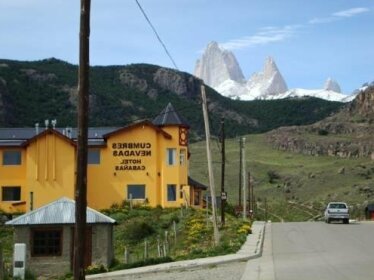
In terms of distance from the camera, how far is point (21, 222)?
33.6 meters

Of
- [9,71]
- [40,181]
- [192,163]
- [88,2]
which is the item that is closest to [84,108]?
[88,2]

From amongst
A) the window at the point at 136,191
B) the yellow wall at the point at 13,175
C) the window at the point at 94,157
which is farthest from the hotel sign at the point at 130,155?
the yellow wall at the point at 13,175

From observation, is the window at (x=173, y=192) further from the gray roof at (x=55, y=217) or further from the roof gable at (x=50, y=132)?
the gray roof at (x=55, y=217)

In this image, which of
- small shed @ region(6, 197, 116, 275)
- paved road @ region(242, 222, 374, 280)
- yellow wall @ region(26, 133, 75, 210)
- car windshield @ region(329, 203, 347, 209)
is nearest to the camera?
paved road @ region(242, 222, 374, 280)

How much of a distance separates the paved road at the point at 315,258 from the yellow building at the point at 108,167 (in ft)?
56.6

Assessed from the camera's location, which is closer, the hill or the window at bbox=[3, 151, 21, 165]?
the window at bbox=[3, 151, 21, 165]

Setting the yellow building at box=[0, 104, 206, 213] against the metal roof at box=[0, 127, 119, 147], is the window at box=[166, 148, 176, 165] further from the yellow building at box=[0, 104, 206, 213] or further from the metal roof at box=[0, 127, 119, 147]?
the metal roof at box=[0, 127, 119, 147]

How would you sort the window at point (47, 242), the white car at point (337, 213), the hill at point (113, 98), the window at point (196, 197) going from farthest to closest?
the hill at point (113, 98) → the window at point (196, 197) → the white car at point (337, 213) → the window at point (47, 242)

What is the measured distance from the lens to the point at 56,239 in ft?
111

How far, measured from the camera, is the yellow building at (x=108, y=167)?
5578 cm

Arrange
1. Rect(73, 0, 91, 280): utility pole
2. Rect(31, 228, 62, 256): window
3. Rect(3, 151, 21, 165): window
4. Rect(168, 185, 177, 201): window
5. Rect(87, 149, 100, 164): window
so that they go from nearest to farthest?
Rect(73, 0, 91, 280): utility pole → Rect(31, 228, 62, 256): window → Rect(168, 185, 177, 201): window → Rect(3, 151, 21, 165): window → Rect(87, 149, 100, 164): window

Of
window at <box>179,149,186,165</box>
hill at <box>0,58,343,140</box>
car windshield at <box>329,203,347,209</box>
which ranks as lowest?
car windshield at <box>329,203,347,209</box>

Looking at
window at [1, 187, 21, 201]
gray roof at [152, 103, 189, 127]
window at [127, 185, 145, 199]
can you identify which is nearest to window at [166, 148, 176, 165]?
gray roof at [152, 103, 189, 127]

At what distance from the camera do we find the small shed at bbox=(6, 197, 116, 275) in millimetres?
33094
